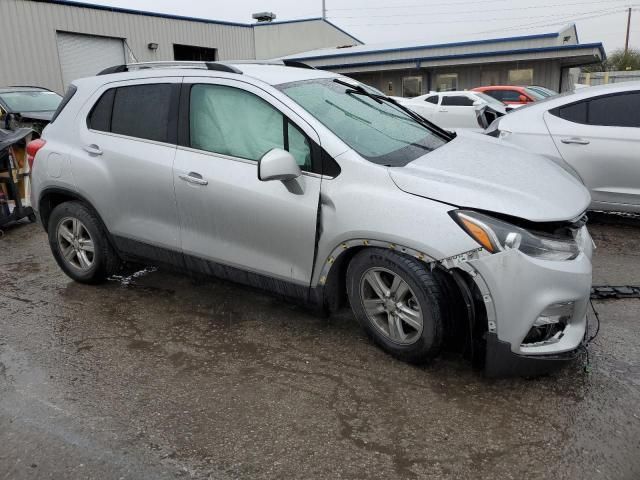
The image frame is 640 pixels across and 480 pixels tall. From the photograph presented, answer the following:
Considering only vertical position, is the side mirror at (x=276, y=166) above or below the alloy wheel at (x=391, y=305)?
above

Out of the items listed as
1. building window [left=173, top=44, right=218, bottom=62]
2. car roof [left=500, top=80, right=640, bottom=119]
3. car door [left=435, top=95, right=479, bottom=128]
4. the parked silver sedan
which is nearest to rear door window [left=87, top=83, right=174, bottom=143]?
the parked silver sedan

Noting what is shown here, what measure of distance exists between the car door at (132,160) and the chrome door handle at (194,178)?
0.13 meters

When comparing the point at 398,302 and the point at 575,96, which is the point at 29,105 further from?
the point at 398,302

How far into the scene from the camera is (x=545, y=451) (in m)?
2.47

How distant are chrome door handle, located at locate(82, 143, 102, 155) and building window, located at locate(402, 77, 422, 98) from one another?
2549 centimetres

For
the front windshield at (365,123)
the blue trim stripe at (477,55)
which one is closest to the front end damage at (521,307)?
the front windshield at (365,123)

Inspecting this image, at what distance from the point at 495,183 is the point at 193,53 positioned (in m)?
26.1

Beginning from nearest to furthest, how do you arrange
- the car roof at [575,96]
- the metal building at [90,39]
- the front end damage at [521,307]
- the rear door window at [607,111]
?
the front end damage at [521,307]
the rear door window at [607,111]
the car roof at [575,96]
the metal building at [90,39]

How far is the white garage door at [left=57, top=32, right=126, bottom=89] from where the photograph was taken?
20094 mm

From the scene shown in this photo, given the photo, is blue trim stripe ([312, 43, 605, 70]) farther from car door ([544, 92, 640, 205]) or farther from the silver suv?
the silver suv

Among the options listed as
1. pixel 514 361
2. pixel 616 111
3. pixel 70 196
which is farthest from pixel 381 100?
pixel 616 111

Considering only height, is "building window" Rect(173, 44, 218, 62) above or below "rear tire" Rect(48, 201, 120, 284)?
above

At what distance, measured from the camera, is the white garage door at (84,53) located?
20.1m

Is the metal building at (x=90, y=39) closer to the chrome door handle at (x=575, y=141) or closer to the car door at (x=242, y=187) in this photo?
the car door at (x=242, y=187)
